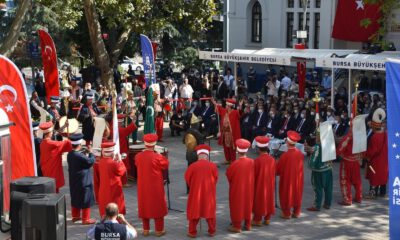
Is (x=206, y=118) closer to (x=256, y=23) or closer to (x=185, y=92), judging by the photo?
(x=185, y=92)

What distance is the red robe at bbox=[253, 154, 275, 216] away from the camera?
11.3m

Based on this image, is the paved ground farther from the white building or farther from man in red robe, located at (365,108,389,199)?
the white building

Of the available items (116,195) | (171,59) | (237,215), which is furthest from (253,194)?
(171,59)

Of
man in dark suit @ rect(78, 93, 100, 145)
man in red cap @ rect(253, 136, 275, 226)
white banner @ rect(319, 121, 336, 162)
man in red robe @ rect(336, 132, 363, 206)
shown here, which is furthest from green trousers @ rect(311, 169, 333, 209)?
man in dark suit @ rect(78, 93, 100, 145)

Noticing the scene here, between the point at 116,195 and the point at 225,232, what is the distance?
2001mm

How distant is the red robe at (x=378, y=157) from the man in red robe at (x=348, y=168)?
507 millimetres

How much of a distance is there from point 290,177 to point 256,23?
993 inches

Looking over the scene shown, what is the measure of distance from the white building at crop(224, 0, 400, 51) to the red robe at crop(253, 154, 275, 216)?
1974cm

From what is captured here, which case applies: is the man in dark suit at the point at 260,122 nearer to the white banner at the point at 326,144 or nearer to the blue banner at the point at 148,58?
the blue banner at the point at 148,58

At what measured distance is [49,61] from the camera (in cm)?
1955

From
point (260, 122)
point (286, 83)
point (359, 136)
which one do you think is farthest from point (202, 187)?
point (286, 83)

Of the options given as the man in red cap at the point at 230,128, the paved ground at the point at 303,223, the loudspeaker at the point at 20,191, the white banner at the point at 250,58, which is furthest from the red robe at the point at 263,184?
the white banner at the point at 250,58

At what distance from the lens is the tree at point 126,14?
945 inches

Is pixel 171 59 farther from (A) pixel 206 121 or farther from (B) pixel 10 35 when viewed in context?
(B) pixel 10 35
